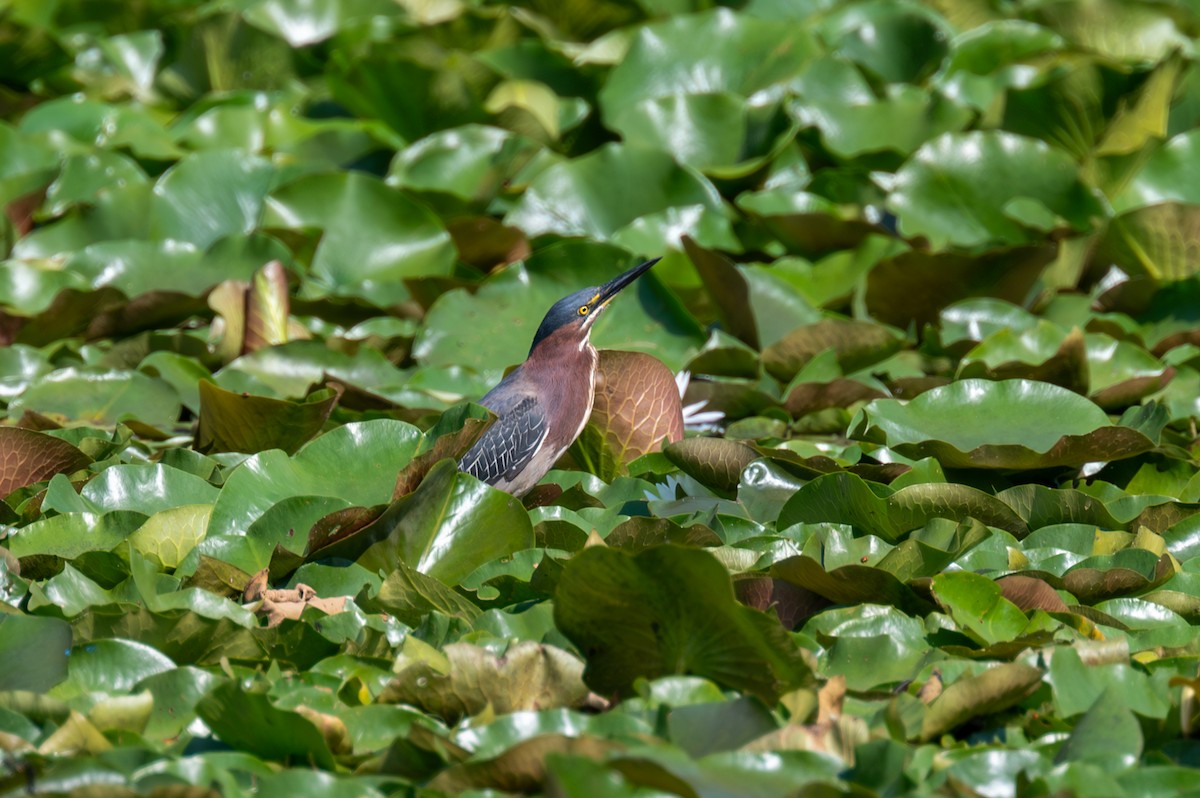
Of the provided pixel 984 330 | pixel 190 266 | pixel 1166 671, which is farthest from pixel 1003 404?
pixel 190 266

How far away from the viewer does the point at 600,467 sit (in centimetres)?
473

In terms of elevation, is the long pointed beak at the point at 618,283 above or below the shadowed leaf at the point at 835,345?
above

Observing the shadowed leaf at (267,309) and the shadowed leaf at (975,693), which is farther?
the shadowed leaf at (267,309)

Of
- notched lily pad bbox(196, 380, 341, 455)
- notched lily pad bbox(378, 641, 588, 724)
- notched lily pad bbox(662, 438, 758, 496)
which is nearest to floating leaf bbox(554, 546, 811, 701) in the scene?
notched lily pad bbox(378, 641, 588, 724)

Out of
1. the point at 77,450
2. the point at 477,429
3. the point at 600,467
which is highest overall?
the point at 477,429

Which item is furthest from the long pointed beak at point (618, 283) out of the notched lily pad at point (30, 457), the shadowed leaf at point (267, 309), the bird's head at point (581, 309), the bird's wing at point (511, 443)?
the notched lily pad at point (30, 457)

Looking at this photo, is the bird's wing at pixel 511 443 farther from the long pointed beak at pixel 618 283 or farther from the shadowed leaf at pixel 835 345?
the shadowed leaf at pixel 835 345

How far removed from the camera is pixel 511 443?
4824 mm

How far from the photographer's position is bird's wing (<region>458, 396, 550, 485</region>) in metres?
4.79

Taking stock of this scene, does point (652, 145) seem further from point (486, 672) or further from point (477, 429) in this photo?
point (486, 672)

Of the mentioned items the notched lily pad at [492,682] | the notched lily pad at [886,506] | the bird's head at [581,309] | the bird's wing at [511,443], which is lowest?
the bird's wing at [511,443]

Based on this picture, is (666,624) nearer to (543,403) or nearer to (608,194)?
(543,403)

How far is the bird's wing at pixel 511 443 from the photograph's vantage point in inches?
189

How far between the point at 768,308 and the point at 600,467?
107 centimetres
